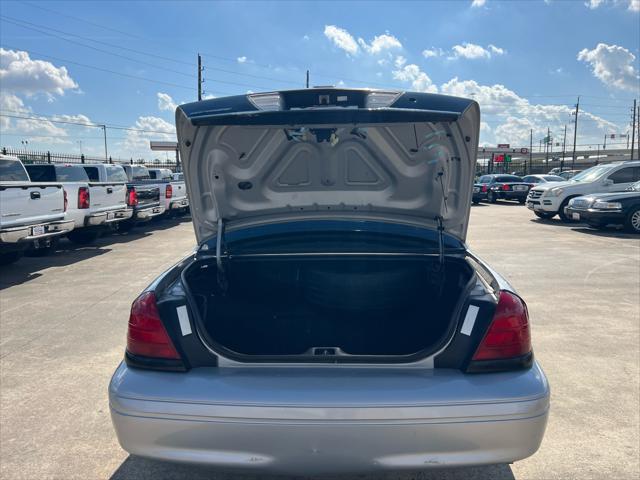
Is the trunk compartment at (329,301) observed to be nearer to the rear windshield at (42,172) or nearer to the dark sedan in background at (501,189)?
the rear windshield at (42,172)

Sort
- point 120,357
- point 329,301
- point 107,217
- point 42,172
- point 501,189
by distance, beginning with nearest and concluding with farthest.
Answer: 1. point 329,301
2. point 120,357
3. point 107,217
4. point 42,172
5. point 501,189

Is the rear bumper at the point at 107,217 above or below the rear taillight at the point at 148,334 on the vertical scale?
below

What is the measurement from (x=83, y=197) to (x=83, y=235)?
68.6 inches

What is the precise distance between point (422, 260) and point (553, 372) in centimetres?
183

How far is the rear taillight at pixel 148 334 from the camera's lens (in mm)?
2152

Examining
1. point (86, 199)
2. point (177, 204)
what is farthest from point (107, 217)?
point (177, 204)

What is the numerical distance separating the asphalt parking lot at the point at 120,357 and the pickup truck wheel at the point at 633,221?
3.68 meters

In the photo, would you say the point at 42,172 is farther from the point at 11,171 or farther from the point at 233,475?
the point at 233,475

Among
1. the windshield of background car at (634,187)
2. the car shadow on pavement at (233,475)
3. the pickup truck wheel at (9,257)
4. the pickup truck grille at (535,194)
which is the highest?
the windshield of background car at (634,187)

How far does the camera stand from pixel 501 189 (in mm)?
24953

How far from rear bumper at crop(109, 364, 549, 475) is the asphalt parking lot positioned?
2.65 feet

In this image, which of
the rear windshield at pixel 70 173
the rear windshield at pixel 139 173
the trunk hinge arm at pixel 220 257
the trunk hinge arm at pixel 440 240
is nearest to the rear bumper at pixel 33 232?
the rear windshield at pixel 70 173

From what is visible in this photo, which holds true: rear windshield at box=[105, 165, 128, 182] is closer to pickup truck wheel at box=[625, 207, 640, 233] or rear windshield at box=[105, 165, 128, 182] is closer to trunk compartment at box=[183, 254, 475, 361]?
trunk compartment at box=[183, 254, 475, 361]

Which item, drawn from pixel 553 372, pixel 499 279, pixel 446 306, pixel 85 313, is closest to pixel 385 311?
pixel 446 306
